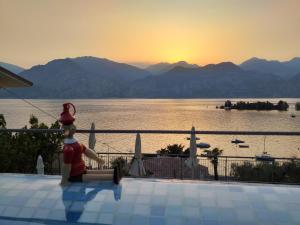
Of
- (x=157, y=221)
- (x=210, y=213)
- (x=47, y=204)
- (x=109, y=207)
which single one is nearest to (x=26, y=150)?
(x=47, y=204)

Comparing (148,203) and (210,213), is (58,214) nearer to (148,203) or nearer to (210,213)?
(148,203)

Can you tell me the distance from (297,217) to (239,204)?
48 centimetres

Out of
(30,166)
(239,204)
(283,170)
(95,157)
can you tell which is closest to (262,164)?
(283,170)

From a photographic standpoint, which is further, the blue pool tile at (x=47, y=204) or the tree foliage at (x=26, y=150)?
the tree foliage at (x=26, y=150)

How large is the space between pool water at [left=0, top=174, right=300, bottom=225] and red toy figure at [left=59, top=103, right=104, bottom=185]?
0.46 feet

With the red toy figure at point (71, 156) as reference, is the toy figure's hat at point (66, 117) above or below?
above

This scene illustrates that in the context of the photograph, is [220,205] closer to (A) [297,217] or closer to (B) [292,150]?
(A) [297,217]

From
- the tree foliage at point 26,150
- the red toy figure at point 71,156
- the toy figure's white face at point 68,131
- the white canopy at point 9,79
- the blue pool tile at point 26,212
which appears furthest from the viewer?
the tree foliage at point 26,150

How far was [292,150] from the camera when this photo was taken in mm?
71438

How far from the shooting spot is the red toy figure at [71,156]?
12.8 ft

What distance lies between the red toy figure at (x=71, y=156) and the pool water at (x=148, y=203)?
5.5 inches

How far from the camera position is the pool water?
3146 millimetres

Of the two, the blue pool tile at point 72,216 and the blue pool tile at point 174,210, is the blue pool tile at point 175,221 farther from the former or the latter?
the blue pool tile at point 72,216

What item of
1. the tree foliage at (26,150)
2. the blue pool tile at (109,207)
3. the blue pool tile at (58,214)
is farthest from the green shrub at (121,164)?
the tree foliage at (26,150)
